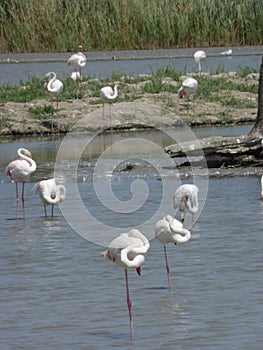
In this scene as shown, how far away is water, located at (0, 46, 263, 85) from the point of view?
2607cm

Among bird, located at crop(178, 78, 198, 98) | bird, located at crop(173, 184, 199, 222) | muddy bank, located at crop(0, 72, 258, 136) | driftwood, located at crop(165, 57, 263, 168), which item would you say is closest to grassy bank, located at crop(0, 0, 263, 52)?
muddy bank, located at crop(0, 72, 258, 136)

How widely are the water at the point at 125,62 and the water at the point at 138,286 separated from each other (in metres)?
14.0

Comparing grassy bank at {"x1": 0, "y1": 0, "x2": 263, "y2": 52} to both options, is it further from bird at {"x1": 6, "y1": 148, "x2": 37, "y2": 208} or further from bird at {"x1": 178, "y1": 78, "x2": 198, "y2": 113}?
bird at {"x1": 6, "y1": 148, "x2": 37, "y2": 208}

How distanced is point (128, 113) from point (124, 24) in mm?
10197

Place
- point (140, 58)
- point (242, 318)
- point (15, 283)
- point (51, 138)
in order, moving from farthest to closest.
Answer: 1. point (140, 58)
2. point (51, 138)
3. point (15, 283)
4. point (242, 318)

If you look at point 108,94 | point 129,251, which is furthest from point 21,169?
point 108,94

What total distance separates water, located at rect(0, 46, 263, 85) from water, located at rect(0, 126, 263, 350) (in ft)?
46.1

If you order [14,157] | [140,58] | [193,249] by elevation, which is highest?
[193,249]

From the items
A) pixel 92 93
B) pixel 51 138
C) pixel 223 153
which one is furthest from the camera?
→ pixel 92 93

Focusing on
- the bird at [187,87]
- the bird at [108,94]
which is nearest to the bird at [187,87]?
the bird at [187,87]

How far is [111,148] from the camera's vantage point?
17.1 m

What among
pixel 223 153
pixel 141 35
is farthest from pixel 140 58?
pixel 223 153

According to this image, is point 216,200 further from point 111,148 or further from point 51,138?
point 51,138

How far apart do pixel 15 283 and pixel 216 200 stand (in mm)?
4028
